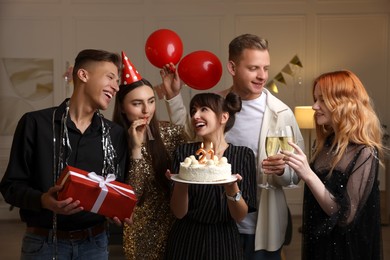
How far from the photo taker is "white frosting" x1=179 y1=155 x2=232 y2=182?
7.47 ft

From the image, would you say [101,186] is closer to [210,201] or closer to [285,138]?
[210,201]

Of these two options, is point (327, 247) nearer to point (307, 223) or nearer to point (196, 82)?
point (307, 223)

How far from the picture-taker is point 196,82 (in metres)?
3.01

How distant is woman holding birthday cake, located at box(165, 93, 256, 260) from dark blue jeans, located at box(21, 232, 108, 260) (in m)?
0.43

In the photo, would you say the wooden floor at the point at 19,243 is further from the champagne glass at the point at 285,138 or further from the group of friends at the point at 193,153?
the champagne glass at the point at 285,138

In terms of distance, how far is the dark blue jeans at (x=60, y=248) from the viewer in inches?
83.0

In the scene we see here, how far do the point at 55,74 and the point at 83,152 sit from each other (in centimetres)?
488

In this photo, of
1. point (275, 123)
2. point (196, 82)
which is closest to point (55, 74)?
point (196, 82)

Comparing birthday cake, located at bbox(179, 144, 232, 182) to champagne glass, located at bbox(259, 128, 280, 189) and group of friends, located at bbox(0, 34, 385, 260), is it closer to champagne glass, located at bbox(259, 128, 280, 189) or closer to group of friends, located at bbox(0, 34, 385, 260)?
Answer: group of friends, located at bbox(0, 34, 385, 260)

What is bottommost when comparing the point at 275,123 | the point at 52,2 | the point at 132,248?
the point at 132,248

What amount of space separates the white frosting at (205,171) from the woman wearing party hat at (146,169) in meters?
0.37

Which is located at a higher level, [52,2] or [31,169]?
[52,2]

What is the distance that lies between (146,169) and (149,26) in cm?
440

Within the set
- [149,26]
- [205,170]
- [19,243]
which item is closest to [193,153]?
[205,170]
